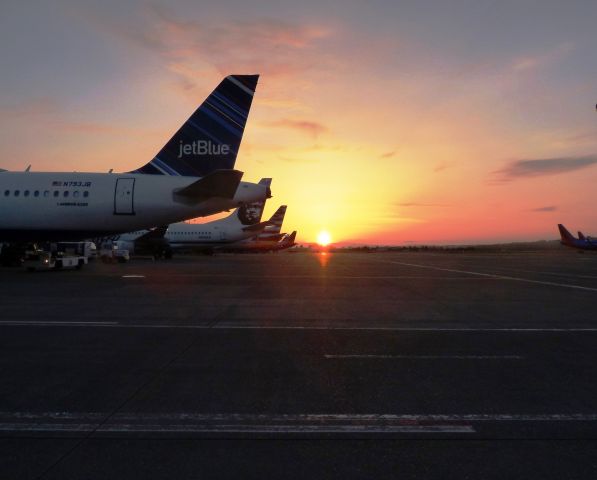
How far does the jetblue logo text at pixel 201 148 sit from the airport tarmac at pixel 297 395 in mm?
15170

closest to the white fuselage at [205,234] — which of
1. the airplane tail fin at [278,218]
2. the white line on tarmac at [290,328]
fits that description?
the airplane tail fin at [278,218]

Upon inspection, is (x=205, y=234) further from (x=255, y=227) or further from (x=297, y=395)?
(x=297, y=395)

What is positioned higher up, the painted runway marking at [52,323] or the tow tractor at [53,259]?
the tow tractor at [53,259]

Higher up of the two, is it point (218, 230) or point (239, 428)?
point (218, 230)

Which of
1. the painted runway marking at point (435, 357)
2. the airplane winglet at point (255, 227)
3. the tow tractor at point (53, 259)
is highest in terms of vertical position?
the airplane winglet at point (255, 227)

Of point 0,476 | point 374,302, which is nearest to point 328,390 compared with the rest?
point 0,476

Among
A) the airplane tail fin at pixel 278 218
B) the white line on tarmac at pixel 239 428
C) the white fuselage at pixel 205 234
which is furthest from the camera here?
the airplane tail fin at pixel 278 218

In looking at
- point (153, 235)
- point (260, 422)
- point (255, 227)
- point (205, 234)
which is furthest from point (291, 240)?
Answer: point (260, 422)

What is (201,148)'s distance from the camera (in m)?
26.6

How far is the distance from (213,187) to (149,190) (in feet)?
11.4

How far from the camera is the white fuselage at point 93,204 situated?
25344 mm

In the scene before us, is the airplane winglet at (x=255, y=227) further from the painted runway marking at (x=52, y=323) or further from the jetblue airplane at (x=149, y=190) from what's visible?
the painted runway marking at (x=52, y=323)

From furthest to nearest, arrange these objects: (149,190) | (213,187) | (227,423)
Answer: (149,190) < (213,187) < (227,423)

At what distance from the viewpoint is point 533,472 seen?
12.7 ft
